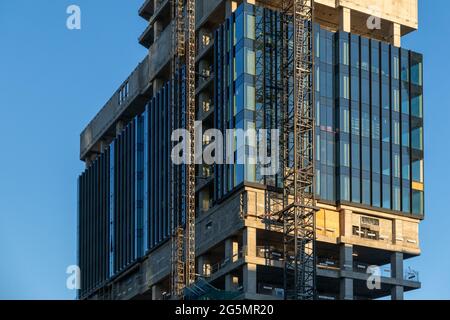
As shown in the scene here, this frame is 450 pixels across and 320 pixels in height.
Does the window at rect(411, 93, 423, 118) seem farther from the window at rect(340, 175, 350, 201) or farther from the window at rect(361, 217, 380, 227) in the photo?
the window at rect(361, 217, 380, 227)

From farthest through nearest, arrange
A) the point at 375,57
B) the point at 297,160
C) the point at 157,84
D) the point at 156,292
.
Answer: the point at 157,84 < the point at 156,292 < the point at 375,57 < the point at 297,160

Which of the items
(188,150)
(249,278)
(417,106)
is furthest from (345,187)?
(188,150)

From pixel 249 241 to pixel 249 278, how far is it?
4.09m

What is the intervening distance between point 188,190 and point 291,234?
644 inches

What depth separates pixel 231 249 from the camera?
122 m

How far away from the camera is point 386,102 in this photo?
131 meters

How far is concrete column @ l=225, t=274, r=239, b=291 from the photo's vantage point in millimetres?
122375

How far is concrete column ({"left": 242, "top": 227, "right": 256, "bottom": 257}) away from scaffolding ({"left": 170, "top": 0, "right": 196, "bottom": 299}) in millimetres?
12163

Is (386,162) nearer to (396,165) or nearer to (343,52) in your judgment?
(396,165)

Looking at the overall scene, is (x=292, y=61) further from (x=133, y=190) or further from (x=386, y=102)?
(x=133, y=190)
